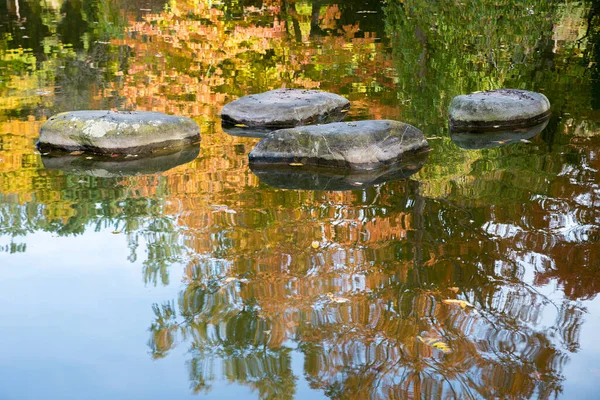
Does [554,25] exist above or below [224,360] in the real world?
above

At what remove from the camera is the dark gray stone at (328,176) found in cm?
737

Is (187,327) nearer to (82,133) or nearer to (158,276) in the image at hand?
(158,276)

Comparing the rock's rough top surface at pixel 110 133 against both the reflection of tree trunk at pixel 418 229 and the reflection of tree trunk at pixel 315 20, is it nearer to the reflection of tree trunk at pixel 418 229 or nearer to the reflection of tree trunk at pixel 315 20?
the reflection of tree trunk at pixel 418 229

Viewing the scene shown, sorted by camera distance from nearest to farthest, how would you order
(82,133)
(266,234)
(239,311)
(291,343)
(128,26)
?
(291,343) → (239,311) → (266,234) → (82,133) → (128,26)

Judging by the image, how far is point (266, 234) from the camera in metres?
6.18

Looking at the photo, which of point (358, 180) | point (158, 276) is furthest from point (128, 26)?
point (158, 276)

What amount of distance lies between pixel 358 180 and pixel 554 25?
12.2 metres

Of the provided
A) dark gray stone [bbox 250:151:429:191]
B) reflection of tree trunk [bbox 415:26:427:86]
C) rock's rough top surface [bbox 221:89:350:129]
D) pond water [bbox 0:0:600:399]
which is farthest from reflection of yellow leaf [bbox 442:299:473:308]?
reflection of tree trunk [bbox 415:26:427:86]

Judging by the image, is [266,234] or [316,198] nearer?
[266,234]

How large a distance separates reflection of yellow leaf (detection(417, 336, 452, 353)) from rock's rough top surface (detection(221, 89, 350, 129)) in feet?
18.0

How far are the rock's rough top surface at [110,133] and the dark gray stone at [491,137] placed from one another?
3.41 metres

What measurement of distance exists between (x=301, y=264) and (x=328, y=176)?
7.05ft

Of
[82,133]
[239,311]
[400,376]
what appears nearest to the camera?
[400,376]

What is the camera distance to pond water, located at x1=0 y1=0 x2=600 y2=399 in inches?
166
